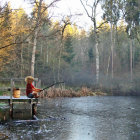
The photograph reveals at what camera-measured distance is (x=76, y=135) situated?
8156 millimetres

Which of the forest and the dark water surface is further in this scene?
the forest

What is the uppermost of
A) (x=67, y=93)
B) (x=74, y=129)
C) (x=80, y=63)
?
(x=80, y=63)

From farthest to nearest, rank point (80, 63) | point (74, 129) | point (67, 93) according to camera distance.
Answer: point (80, 63) < point (67, 93) < point (74, 129)

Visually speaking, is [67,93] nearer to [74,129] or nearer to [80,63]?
[74,129]

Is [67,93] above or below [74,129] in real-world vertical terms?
above

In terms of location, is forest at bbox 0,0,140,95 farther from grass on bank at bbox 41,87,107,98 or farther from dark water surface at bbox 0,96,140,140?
dark water surface at bbox 0,96,140,140

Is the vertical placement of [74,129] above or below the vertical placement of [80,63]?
below

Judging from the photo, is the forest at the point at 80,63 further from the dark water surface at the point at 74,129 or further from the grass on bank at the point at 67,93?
the dark water surface at the point at 74,129

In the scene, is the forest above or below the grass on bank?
above

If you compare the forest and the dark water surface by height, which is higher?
the forest

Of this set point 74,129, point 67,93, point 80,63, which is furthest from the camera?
point 80,63

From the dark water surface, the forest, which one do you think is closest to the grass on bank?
the forest

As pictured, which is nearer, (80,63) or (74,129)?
(74,129)

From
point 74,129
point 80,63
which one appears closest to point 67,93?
point 74,129
